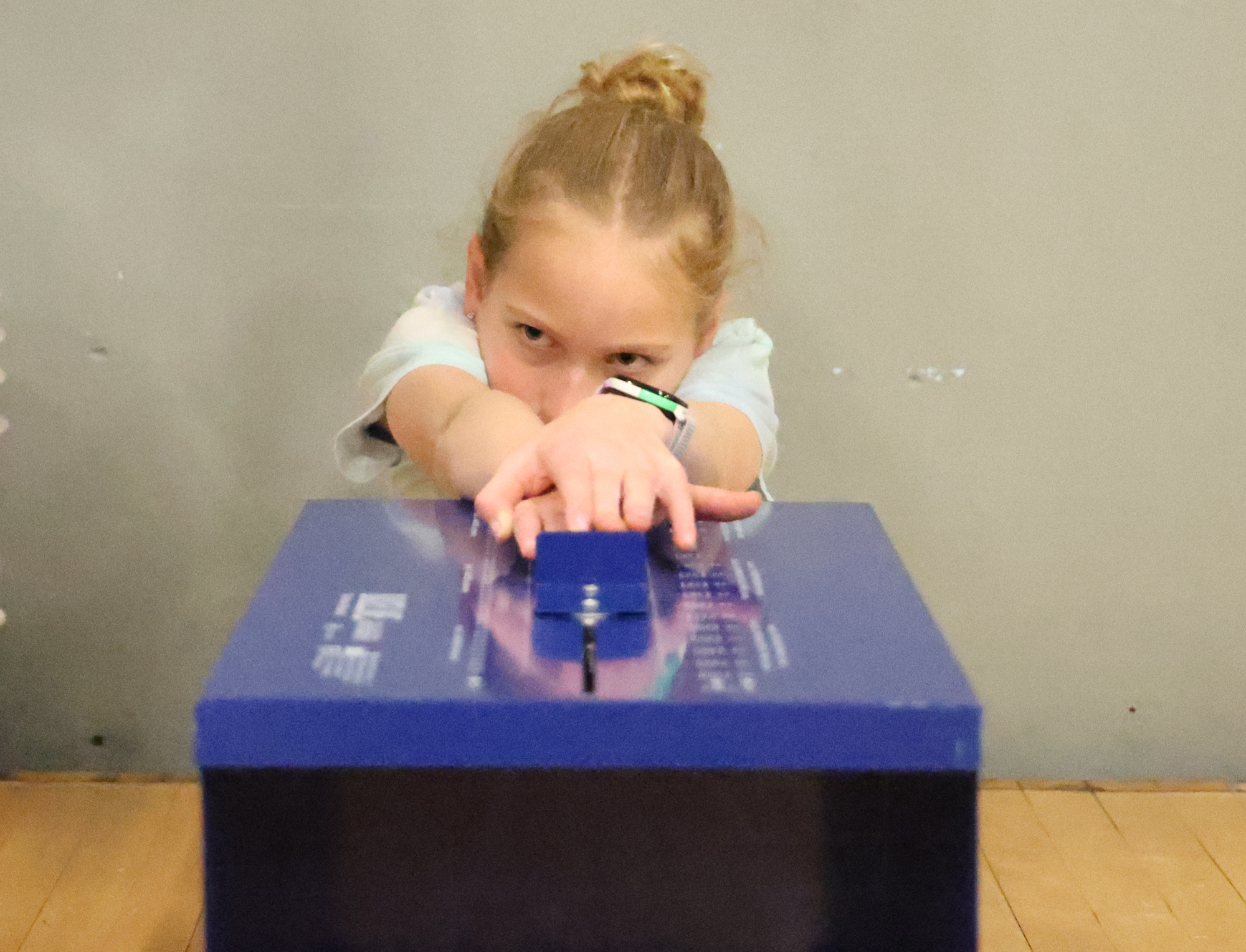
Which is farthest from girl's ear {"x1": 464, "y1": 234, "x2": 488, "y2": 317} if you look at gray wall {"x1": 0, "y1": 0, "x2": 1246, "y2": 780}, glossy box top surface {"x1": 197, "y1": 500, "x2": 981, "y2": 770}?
glossy box top surface {"x1": 197, "y1": 500, "x2": 981, "y2": 770}

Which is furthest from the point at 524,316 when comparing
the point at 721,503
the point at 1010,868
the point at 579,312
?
the point at 1010,868

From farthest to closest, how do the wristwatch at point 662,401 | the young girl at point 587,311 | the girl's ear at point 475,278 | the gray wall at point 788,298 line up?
1. the gray wall at point 788,298
2. the girl's ear at point 475,278
3. the young girl at point 587,311
4. the wristwatch at point 662,401

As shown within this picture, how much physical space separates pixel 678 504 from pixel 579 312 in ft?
1.08

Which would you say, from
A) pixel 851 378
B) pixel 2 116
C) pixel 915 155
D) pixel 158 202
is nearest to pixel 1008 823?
pixel 851 378

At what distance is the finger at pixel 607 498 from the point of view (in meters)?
0.53

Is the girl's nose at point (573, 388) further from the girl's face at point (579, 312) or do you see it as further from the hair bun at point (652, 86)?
the hair bun at point (652, 86)

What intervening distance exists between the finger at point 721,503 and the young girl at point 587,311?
11cm

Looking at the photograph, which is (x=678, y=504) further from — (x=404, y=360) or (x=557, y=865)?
(x=404, y=360)

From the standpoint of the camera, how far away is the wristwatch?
649mm

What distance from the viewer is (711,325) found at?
98cm

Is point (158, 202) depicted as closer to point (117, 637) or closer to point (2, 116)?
point (2, 116)

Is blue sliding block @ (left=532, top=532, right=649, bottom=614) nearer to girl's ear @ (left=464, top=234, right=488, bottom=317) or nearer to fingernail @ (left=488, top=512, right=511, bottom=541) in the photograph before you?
fingernail @ (left=488, top=512, right=511, bottom=541)

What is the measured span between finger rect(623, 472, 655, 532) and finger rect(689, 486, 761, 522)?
0.19 feet

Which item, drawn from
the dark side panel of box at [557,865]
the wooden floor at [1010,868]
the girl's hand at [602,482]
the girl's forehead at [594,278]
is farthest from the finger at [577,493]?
the wooden floor at [1010,868]
